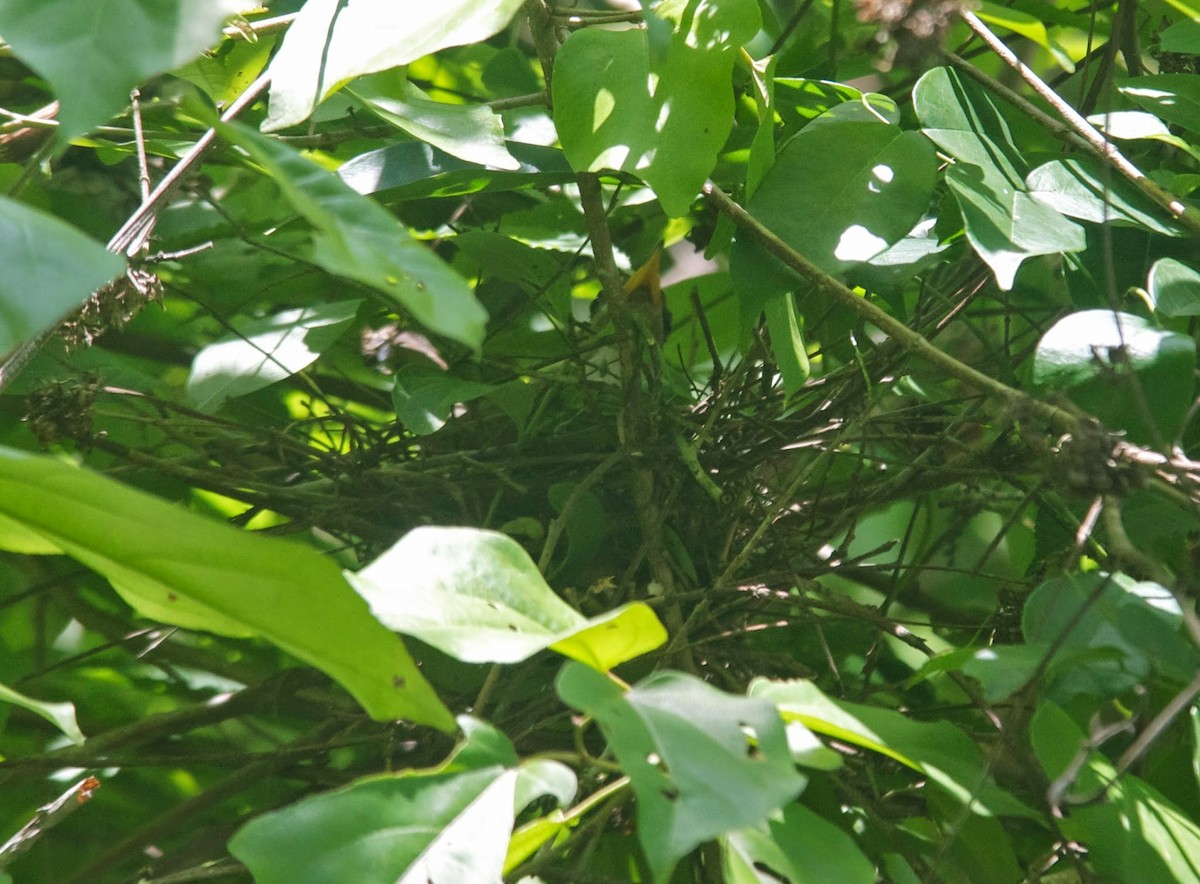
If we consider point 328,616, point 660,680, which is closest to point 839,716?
point 660,680

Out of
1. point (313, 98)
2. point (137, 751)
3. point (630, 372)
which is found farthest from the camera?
point (137, 751)


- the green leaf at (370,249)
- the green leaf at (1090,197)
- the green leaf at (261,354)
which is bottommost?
the green leaf at (261,354)

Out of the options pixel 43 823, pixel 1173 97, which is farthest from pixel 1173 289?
pixel 43 823

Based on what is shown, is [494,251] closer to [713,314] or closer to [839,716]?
[713,314]

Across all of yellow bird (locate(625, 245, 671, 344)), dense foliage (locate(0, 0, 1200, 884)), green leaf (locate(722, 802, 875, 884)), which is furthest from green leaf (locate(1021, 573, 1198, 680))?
yellow bird (locate(625, 245, 671, 344))

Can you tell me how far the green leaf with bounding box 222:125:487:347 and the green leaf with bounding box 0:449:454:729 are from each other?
94 millimetres

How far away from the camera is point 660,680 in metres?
0.37

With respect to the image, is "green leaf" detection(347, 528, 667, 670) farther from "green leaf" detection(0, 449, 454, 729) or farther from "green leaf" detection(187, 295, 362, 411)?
"green leaf" detection(187, 295, 362, 411)

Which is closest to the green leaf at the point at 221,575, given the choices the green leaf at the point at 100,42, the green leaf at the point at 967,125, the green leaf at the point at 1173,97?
the green leaf at the point at 100,42

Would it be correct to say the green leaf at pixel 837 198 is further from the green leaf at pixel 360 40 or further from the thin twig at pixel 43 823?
the thin twig at pixel 43 823

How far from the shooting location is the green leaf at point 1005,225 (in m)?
0.46

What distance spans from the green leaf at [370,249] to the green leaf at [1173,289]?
12.4 inches

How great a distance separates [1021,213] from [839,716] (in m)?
0.25

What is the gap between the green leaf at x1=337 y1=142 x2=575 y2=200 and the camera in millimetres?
599
